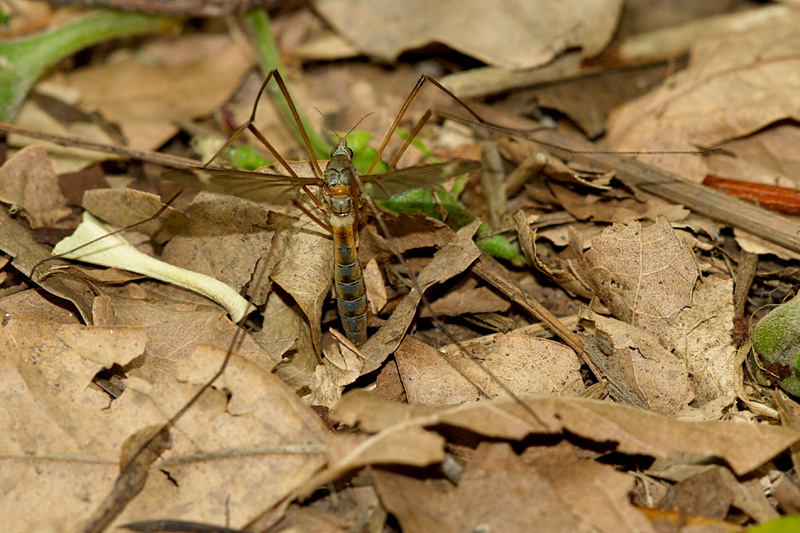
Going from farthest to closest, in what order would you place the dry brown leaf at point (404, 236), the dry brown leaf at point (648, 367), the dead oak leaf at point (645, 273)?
the dry brown leaf at point (404, 236) → the dead oak leaf at point (645, 273) → the dry brown leaf at point (648, 367)

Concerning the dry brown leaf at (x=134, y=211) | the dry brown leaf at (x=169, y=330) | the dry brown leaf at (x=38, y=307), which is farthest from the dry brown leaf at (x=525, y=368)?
the dry brown leaf at (x=38, y=307)

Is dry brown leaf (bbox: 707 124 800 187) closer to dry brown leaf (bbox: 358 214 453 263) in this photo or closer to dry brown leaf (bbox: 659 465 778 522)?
dry brown leaf (bbox: 358 214 453 263)

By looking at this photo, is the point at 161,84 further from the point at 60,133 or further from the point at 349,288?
the point at 349,288

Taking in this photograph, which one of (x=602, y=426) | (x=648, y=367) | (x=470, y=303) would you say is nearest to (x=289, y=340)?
(x=470, y=303)

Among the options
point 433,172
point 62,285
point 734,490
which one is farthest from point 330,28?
point 734,490

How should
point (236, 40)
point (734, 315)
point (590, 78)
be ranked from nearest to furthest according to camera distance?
1. point (734, 315)
2. point (590, 78)
3. point (236, 40)

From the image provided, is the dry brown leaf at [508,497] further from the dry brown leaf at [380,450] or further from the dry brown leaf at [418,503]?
the dry brown leaf at [380,450]

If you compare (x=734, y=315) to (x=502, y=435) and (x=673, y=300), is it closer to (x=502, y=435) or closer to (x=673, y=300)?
(x=673, y=300)
